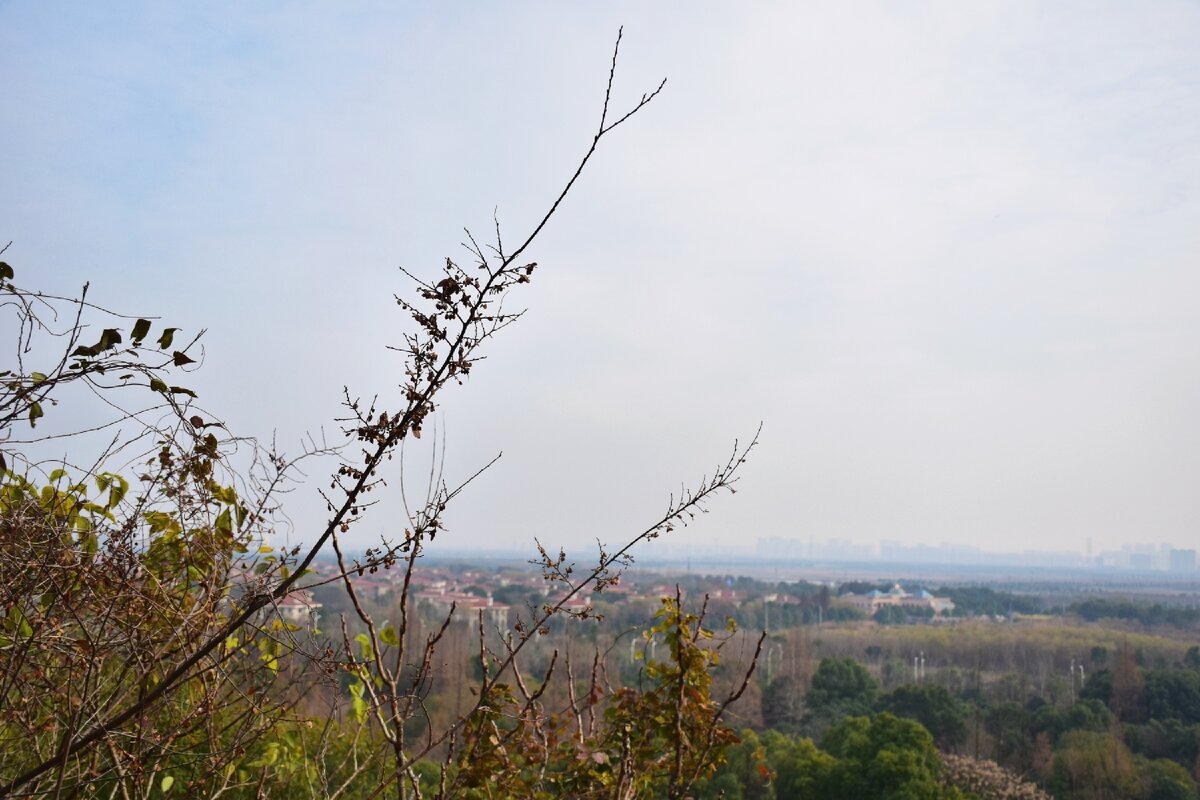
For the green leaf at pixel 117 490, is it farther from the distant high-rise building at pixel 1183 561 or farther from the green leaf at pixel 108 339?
the distant high-rise building at pixel 1183 561

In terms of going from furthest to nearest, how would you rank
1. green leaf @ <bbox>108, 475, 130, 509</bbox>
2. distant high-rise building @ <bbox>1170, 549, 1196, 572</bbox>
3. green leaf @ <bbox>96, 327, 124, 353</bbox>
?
distant high-rise building @ <bbox>1170, 549, 1196, 572</bbox>
green leaf @ <bbox>108, 475, 130, 509</bbox>
green leaf @ <bbox>96, 327, 124, 353</bbox>

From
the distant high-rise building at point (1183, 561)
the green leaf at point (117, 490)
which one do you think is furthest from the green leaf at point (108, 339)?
the distant high-rise building at point (1183, 561)

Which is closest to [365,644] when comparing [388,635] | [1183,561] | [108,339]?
[388,635]

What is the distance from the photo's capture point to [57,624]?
1707 mm

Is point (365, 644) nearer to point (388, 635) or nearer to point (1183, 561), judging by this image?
point (388, 635)

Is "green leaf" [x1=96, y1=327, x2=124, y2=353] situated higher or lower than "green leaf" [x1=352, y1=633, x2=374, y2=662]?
higher

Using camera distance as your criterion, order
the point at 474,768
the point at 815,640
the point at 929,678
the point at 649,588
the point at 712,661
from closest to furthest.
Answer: the point at 474,768 → the point at 712,661 → the point at 929,678 → the point at 649,588 → the point at 815,640

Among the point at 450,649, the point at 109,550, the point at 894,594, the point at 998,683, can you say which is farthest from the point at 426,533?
the point at 894,594

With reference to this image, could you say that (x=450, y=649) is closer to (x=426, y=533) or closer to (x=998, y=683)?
(x=998, y=683)

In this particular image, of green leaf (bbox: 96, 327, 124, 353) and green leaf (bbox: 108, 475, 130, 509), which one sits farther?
green leaf (bbox: 108, 475, 130, 509)

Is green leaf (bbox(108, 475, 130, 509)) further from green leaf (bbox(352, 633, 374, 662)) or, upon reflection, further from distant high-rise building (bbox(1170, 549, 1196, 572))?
distant high-rise building (bbox(1170, 549, 1196, 572))

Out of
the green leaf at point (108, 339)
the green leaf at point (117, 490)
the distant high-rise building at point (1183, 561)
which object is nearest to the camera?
the green leaf at point (108, 339)

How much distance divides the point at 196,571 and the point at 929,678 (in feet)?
137

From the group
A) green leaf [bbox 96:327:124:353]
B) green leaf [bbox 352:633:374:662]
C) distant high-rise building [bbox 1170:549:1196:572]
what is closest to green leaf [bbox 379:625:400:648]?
green leaf [bbox 352:633:374:662]
